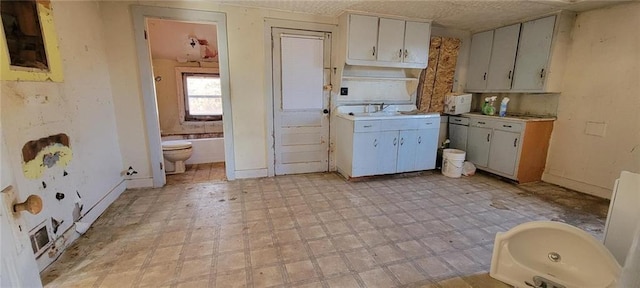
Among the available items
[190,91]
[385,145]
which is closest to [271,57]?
[385,145]

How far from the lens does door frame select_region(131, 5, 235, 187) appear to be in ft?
9.62

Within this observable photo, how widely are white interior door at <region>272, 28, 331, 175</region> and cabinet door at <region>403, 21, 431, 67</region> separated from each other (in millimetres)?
1063

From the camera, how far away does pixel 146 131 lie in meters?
3.19

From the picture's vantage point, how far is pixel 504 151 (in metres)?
3.54

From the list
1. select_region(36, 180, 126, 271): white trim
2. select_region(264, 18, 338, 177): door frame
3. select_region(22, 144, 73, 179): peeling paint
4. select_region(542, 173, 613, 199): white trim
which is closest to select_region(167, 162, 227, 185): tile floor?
select_region(36, 180, 126, 271): white trim

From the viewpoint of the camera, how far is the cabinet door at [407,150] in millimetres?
3640

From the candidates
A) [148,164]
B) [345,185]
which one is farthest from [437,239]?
[148,164]

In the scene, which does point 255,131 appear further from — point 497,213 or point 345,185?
point 497,213

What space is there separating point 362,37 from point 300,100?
1150mm

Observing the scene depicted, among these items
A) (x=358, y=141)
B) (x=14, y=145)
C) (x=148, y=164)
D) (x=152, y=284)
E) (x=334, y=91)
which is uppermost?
(x=334, y=91)

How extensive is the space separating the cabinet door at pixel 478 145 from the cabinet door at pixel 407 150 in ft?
3.21

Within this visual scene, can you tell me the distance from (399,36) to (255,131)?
2.31 meters

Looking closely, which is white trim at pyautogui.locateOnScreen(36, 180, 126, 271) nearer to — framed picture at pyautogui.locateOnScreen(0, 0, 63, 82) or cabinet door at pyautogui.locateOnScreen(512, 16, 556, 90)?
framed picture at pyautogui.locateOnScreen(0, 0, 63, 82)

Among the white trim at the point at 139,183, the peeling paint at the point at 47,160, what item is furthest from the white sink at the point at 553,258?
the white trim at the point at 139,183
